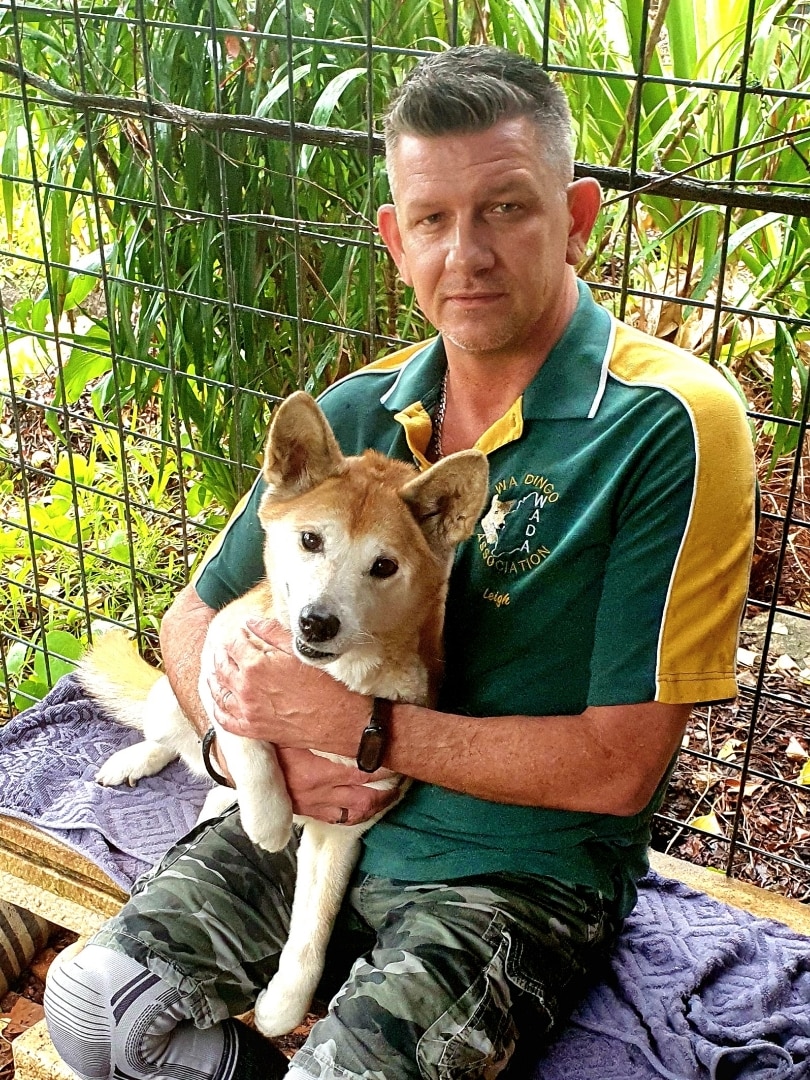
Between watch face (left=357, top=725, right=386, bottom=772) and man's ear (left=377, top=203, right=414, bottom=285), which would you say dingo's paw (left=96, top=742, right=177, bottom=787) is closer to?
watch face (left=357, top=725, right=386, bottom=772)

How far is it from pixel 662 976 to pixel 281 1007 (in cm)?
68

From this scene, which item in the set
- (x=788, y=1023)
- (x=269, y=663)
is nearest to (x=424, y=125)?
(x=269, y=663)

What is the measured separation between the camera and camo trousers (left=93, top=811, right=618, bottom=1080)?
5.63 feet

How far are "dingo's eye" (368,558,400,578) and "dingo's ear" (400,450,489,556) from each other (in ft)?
0.28

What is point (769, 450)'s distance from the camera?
3479 mm

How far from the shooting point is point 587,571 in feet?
5.92

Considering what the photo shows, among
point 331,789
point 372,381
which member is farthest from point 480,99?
point 331,789

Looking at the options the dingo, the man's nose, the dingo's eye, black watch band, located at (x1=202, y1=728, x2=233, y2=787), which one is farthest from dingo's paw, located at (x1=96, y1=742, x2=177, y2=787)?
the man's nose

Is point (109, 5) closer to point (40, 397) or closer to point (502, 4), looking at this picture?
point (502, 4)

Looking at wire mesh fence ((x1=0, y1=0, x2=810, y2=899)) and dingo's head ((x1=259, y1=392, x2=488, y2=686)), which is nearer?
dingo's head ((x1=259, y1=392, x2=488, y2=686))

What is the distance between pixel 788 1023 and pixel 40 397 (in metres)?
3.93

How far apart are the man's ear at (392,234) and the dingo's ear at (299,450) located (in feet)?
1.11

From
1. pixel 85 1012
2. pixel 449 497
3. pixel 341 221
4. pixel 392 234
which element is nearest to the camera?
pixel 449 497

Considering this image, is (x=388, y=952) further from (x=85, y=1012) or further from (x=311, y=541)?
(x=311, y=541)
